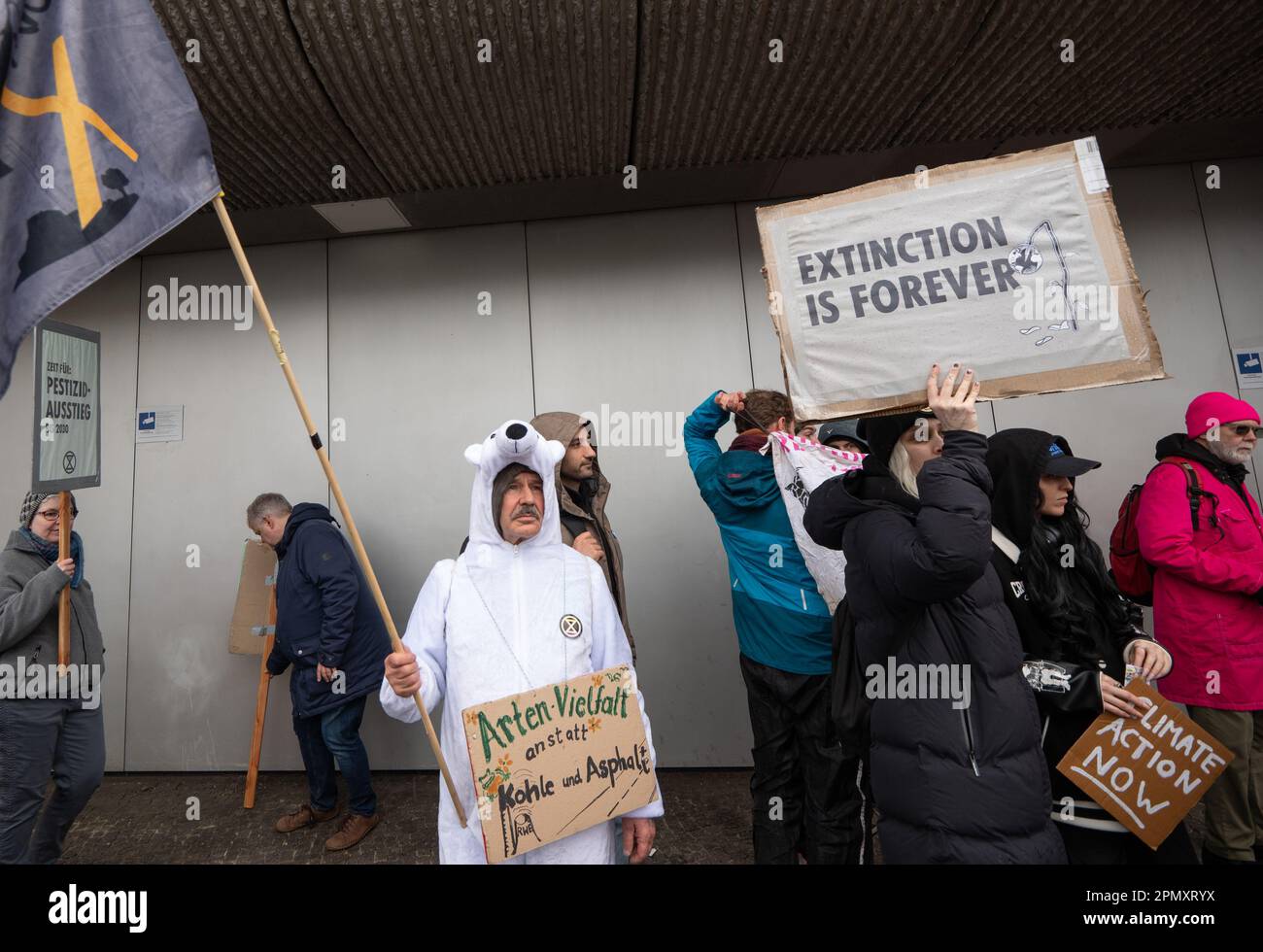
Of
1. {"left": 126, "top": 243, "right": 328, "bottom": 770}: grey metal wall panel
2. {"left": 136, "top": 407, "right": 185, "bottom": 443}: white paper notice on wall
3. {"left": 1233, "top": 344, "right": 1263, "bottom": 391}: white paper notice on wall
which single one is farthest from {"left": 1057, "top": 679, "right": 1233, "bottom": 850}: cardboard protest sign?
{"left": 136, "top": 407, "right": 185, "bottom": 443}: white paper notice on wall

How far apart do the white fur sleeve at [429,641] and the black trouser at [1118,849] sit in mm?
1953

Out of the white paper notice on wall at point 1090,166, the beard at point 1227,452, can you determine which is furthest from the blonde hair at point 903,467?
the beard at point 1227,452

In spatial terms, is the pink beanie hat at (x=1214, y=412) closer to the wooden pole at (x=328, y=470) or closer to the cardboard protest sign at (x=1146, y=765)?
the cardboard protest sign at (x=1146, y=765)

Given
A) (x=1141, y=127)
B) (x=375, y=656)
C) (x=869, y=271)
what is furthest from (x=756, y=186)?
(x=375, y=656)

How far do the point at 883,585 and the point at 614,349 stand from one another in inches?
131

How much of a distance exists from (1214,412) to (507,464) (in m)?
3.27

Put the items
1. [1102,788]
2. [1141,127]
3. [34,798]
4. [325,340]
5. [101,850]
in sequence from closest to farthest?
[1102,788], [34,798], [101,850], [1141,127], [325,340]

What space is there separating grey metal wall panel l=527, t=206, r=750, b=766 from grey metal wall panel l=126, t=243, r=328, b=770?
187 cm

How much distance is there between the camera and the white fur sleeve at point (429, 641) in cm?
189

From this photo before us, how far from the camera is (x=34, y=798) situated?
9.39 feet

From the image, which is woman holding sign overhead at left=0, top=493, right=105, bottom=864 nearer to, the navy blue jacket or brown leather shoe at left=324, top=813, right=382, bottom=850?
the navy blue jacket

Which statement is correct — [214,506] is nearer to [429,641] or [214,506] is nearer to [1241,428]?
[429,641]

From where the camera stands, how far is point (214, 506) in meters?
4.71

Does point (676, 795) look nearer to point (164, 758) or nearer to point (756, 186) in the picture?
Result: point (164, 758)
